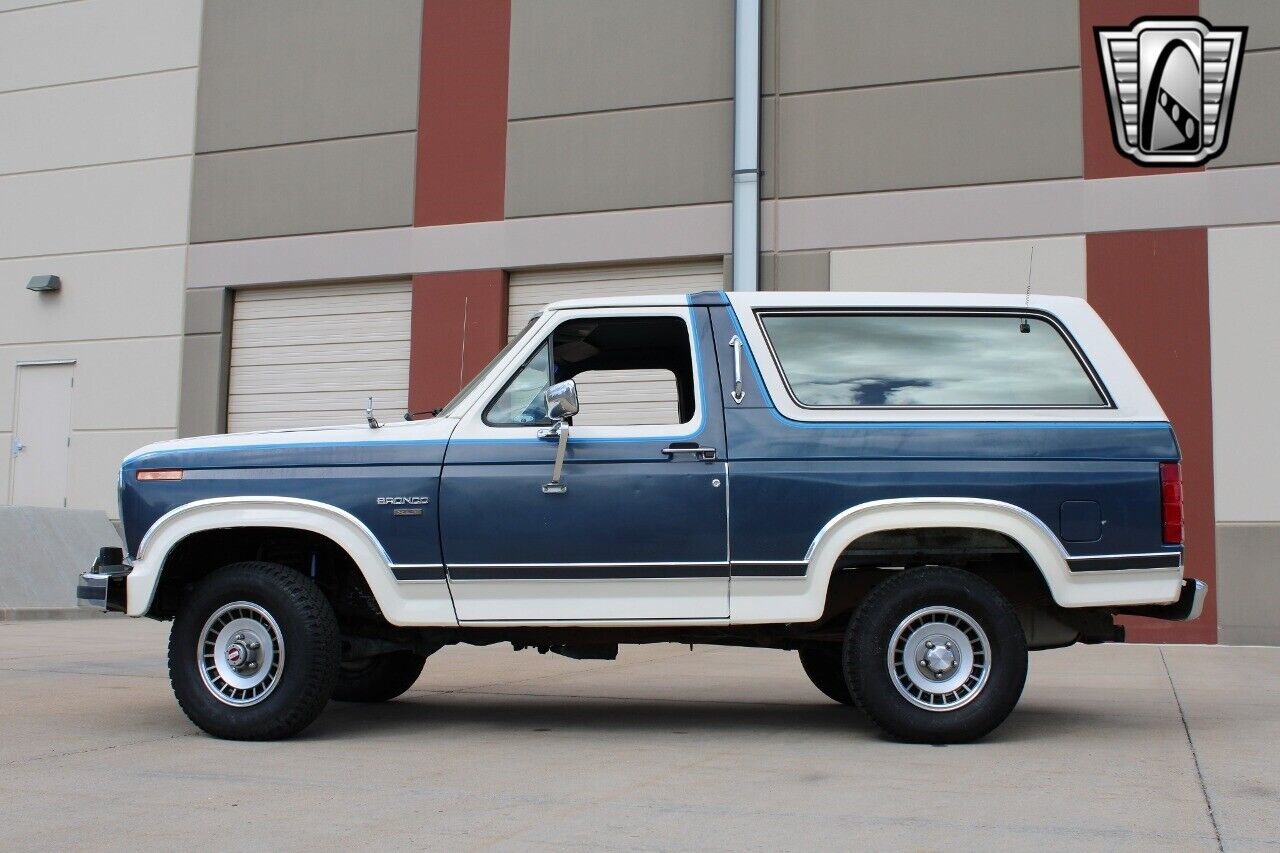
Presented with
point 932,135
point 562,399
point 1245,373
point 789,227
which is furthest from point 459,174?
point 562,399

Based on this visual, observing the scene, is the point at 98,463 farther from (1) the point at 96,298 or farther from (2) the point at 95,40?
(2) the point at 95,40

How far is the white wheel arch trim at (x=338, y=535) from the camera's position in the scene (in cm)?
642

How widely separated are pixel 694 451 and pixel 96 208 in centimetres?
1415

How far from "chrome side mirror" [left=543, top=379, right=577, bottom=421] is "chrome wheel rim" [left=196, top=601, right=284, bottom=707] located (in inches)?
66.6

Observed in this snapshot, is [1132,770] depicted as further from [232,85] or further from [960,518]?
[232,85]

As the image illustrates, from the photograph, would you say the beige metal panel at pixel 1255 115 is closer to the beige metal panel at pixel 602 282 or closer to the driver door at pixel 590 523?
the beige metal panel at pixel 602 282

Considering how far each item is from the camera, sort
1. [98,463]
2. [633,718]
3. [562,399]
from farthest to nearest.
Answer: [98,463], [633,718], [562,399]

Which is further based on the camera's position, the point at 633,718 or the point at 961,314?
the point at 633,718

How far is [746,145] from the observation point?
579 inches

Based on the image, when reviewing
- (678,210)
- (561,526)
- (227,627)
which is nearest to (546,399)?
(561,526)

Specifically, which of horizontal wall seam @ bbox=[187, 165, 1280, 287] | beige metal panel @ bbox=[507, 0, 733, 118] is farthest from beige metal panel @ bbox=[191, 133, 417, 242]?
beige metal panel @ bbox=[507, 0, 733, 118]

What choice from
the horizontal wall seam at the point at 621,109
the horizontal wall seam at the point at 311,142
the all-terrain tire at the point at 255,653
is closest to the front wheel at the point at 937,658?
the all-terrain tire at the point at 255,653

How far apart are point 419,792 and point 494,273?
11.1m

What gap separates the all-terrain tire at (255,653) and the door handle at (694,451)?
1.78 metres
